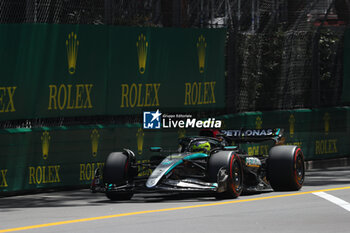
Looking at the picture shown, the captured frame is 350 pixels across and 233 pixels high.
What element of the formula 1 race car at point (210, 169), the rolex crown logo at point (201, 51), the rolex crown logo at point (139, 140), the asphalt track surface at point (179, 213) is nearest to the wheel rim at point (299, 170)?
the formula 1 race car at point (210, 169)

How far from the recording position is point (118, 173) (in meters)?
14.7

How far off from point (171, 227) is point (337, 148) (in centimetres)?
1348

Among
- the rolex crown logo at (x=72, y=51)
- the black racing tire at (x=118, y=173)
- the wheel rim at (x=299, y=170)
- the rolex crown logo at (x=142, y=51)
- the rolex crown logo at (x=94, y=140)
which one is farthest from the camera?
the rolex crown logo at (x=142, y=51)

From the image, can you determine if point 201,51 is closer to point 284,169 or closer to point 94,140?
point 94,140

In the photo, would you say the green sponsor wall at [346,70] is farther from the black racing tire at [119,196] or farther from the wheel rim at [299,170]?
the black racing tire at [119,196]

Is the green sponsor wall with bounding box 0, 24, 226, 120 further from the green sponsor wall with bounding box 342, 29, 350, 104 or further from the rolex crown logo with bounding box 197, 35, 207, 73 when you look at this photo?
the green sponsor wall with bounding box 342, 29, 350, 104

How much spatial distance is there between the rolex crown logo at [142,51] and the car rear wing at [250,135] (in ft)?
8.60

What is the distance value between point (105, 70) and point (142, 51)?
1171mm

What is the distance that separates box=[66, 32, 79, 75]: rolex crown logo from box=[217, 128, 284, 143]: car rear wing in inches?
122

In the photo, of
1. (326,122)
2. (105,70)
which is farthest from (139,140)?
(326,122)

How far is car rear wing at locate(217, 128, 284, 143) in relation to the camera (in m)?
16.5

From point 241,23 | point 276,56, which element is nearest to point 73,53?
point 241,23

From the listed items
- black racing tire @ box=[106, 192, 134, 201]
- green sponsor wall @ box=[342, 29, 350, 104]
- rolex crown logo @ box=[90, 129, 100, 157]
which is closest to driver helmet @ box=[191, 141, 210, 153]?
black racing tire @ box=[106, 192, 134, 201]

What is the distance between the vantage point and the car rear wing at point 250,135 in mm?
16494
